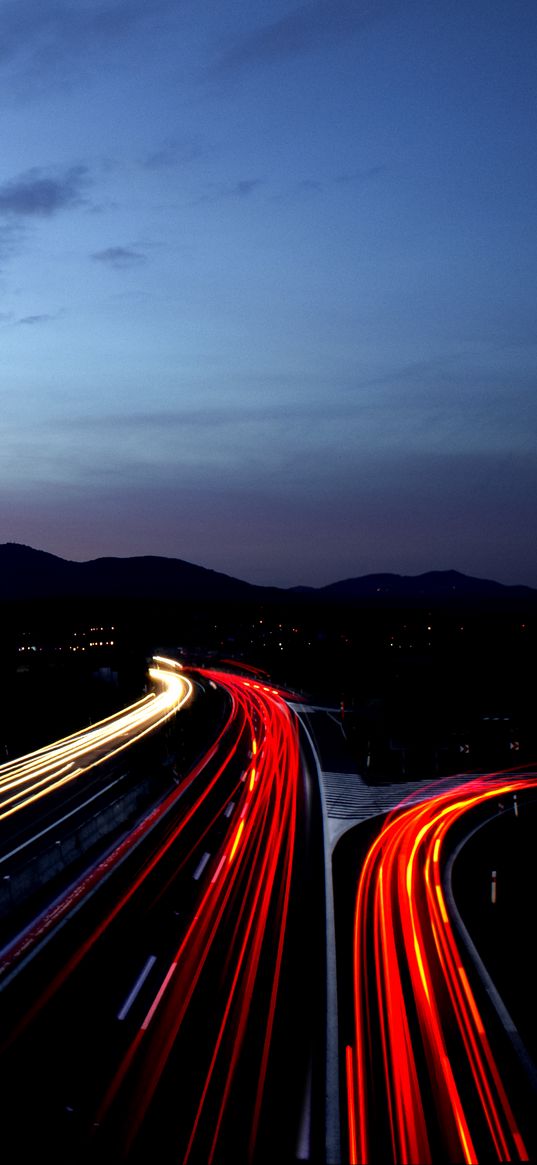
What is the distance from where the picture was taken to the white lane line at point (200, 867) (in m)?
23.6

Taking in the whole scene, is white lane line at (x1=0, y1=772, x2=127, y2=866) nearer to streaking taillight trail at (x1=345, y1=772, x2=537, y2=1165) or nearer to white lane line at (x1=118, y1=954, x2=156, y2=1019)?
white lane line at (x1=118, y1=954, x2=156, y2=1019)

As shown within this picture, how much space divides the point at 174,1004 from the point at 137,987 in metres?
1.26

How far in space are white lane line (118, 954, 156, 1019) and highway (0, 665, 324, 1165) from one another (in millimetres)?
40

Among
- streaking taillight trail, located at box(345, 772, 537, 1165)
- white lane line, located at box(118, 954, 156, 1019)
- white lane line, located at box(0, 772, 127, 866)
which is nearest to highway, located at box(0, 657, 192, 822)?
white lane line, located at box(0, 772, 127, 866)

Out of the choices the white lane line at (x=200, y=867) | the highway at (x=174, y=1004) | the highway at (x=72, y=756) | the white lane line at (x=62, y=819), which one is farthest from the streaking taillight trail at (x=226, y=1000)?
the highway at (x=72, y=756)

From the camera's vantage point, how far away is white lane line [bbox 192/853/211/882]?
23552mm

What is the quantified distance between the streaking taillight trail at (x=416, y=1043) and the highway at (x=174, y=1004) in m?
0.97

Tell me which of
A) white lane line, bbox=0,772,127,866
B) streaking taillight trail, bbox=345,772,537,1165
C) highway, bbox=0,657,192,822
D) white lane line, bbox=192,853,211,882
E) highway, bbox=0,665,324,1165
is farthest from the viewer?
highway, bbox=0,657,192,822

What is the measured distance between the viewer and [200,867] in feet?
79.9

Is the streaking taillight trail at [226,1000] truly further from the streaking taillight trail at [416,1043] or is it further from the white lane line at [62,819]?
the white lane line at [62,819]

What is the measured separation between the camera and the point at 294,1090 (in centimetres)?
1265

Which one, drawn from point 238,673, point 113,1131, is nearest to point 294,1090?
point 113,1131

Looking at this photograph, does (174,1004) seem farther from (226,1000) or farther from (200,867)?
(200,867)

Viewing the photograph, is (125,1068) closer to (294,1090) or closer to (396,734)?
(294,1090)
